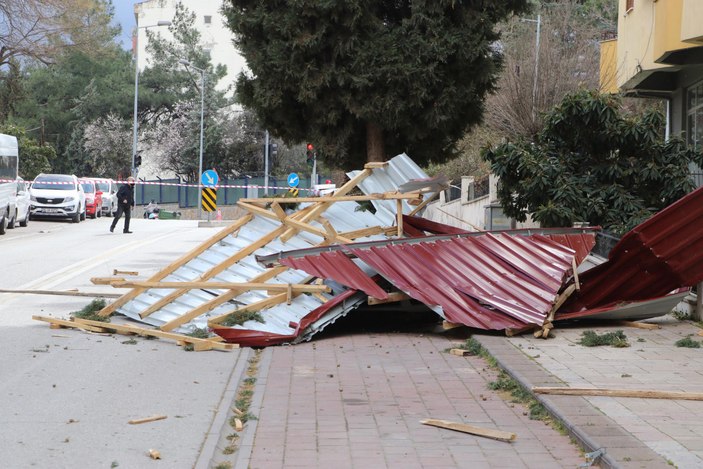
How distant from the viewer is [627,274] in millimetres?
12508

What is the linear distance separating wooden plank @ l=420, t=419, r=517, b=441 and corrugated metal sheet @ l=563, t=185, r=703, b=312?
5.56m

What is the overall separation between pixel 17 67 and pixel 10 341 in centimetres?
3398

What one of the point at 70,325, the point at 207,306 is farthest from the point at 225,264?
the point at 70,325

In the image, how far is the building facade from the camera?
48.2 feet

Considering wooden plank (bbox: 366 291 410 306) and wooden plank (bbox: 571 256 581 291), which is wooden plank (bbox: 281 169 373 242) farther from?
wooden plank (bbox: 571 256 581 291)

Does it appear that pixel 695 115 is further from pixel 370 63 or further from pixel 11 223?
pixel 11 223

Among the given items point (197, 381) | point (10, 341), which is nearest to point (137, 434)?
point (197, 381)

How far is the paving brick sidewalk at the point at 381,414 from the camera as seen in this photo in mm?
6441

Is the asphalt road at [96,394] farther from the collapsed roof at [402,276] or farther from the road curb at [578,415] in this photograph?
the road curb at [578,415]

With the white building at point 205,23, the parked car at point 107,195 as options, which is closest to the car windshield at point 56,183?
the parked car at point 107,195

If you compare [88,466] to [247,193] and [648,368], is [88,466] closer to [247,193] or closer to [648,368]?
[648,368]

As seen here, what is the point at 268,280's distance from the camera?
12555mm

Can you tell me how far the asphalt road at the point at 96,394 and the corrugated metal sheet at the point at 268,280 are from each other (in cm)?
78

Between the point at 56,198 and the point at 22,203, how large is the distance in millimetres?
4357
